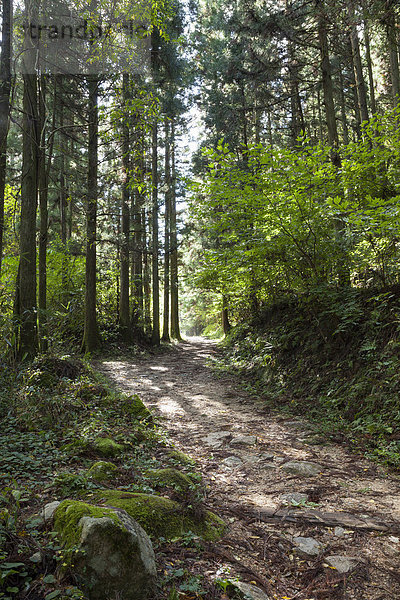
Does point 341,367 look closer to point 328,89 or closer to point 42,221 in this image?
point 328,89

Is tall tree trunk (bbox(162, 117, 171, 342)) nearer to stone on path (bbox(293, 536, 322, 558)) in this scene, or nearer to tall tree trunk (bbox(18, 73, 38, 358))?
tall tree trunk (bbox(18, 73, 38, 358))

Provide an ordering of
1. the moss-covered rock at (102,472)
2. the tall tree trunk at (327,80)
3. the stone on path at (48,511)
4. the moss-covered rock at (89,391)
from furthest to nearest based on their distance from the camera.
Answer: the tall tree trunk at (327,80) → the moss-covered rock at (89,391) → the moss-covered rock at (102,472) → the stone on path at (48,511)

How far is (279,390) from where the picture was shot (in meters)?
A: 7.59

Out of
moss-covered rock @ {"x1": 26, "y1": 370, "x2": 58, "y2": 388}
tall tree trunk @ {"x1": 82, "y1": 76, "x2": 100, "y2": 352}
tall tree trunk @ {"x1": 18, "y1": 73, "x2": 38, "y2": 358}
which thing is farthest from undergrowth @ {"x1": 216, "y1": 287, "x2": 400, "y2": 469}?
tall tree trunk @ {"x1": 82, "y1": 76, "x2": 100, "y2": 352}

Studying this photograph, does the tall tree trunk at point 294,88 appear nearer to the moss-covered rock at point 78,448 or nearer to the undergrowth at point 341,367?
the undergrowth at point 341,367

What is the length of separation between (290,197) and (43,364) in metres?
5.32

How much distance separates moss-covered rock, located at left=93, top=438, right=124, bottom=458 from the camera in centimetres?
409

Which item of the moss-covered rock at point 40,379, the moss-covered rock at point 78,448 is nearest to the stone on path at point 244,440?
the moss-covered rock at point 78,448

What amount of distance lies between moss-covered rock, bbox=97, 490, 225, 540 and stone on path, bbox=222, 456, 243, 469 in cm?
137

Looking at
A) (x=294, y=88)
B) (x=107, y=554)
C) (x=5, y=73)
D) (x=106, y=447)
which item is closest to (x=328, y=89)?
(x=294, y=88)

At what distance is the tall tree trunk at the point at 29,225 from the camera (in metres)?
6.52

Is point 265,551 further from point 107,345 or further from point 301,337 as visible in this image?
point 107,345

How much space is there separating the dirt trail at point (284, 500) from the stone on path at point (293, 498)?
0.01 meters

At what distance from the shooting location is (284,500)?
3.54 m
